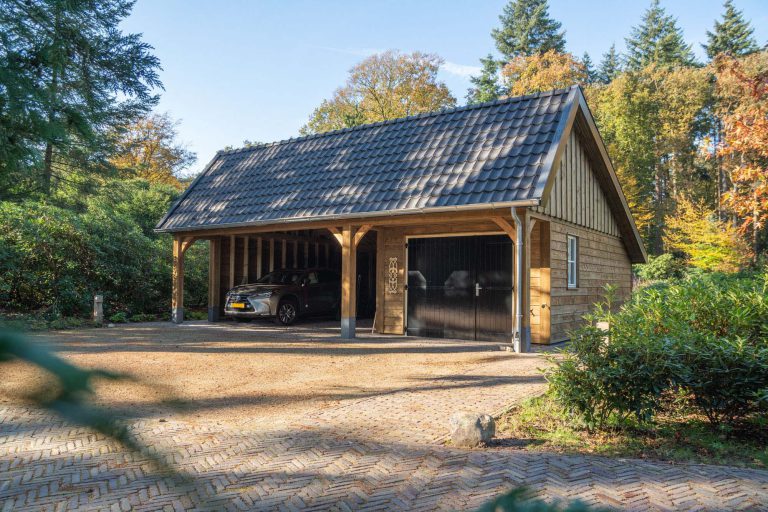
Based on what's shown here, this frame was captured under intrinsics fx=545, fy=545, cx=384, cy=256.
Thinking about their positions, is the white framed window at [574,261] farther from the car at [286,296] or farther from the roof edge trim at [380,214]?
the car at [286,296]

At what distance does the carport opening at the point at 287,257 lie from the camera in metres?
17.4

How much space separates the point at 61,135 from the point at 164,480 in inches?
224

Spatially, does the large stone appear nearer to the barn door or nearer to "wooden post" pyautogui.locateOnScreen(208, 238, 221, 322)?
the barn door

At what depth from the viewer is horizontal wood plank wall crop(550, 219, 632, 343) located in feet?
41.1

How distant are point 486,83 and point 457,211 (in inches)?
1245

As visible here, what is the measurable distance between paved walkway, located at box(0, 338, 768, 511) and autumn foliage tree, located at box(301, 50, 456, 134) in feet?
95.0

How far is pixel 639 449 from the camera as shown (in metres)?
4.88

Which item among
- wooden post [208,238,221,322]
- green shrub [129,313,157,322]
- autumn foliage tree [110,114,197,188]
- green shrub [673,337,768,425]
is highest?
autumn foliage tree [110,114,197,188]

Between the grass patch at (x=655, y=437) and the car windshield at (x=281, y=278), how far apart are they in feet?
36.2

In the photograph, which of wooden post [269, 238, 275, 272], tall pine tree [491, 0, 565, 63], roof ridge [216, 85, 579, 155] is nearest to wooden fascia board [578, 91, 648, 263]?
roof ridge [216, 85, 579, 155]

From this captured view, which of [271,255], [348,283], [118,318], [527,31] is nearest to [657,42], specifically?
[527,31]

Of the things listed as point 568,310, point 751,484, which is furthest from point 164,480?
point 568,310

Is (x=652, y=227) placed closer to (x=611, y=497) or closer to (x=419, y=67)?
(x=419, y=67)

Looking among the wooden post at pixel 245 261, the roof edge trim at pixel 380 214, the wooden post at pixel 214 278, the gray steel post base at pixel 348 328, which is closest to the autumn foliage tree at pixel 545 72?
the wooden post at pixel 245 261
